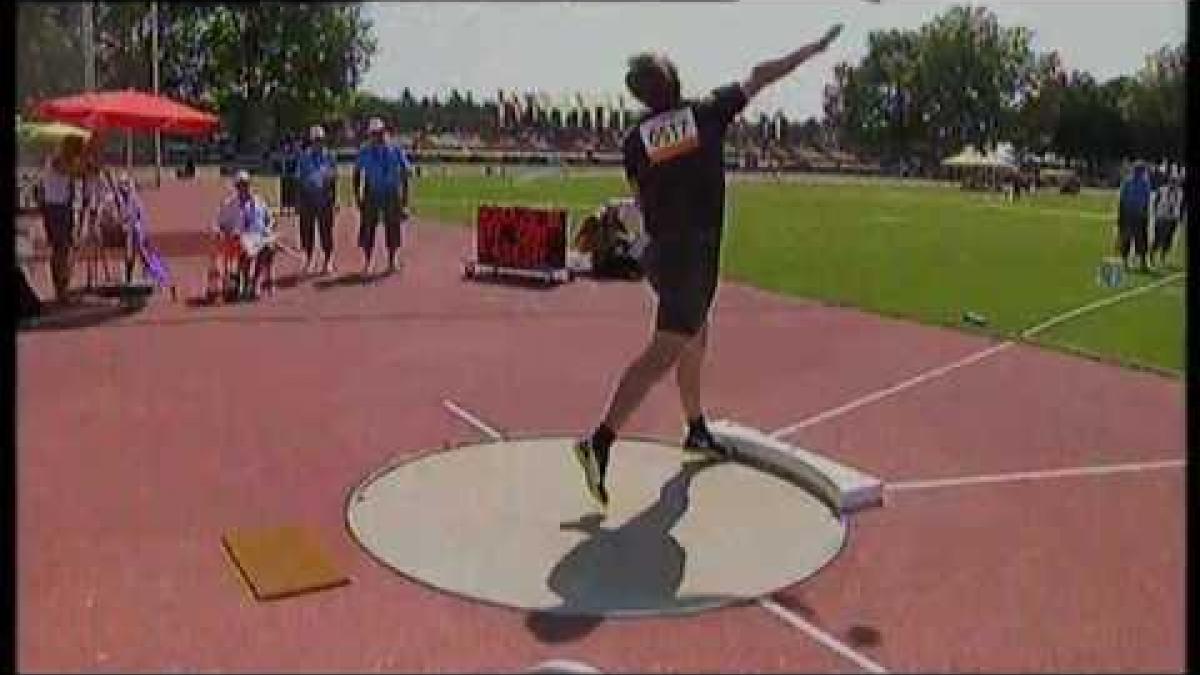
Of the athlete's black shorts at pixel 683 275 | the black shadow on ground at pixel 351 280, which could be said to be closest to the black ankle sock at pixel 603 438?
the athlete's black shorts at pixel 683 275

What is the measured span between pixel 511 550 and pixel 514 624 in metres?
0.68

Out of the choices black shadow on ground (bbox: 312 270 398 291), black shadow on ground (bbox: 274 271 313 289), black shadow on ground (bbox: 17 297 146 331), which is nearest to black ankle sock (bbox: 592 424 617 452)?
black shadow on ground (bbox: 17 297 146 331)

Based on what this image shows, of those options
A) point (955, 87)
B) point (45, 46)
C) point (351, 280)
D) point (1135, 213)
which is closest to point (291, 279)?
point (351, 280)

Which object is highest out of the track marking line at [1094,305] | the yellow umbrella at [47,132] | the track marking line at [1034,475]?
the yellow umbrella at [47,132]

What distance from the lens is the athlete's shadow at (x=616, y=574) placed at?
13.2 ft

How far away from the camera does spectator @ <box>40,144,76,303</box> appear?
6.66 m

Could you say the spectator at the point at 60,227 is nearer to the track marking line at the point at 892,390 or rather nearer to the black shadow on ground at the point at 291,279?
the black shadow on ground at the point at 291,279

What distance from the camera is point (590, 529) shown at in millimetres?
4879

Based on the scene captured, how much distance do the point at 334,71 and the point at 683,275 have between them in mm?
1806

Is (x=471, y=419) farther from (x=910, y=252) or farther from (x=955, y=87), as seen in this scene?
(x=910, y=252)

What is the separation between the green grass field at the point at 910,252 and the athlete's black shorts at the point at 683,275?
69 cm

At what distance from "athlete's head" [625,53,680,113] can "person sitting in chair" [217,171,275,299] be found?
6.82m

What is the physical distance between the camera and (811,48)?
4.95m

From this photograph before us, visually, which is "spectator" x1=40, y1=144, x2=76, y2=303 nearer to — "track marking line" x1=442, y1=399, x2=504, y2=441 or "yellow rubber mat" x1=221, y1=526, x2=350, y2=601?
"track marking line" x1=442, y1=399, x2=504, y2=441
